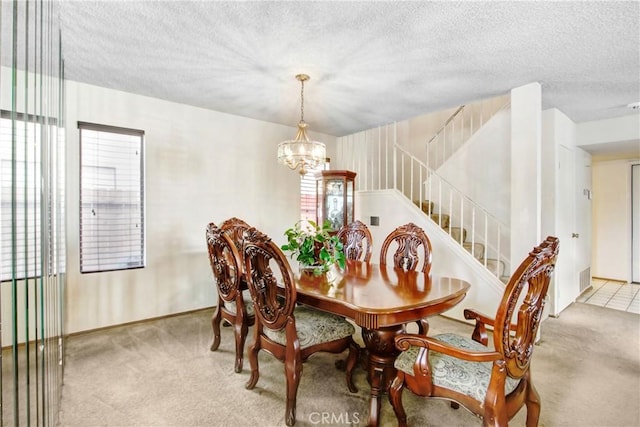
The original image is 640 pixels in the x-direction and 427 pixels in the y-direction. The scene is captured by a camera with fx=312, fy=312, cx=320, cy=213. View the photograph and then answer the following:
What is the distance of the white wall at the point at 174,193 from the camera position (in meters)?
3.06

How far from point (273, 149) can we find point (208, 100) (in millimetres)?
1144

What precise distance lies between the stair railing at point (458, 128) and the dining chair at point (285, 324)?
3351mm

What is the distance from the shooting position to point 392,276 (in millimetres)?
2312

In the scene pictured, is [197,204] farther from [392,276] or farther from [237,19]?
[392,276]

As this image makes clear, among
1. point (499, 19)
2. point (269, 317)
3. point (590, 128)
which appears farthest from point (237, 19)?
point (590, 128)

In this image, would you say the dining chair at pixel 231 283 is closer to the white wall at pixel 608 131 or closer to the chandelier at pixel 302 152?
the chandelier at pixel 302 152

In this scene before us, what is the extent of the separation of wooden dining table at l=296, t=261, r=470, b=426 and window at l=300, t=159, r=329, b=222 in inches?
105

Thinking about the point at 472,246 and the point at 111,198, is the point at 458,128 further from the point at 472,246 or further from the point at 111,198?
the point at 111,198

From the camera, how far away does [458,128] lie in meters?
Answer: 4.90

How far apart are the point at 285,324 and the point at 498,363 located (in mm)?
1054

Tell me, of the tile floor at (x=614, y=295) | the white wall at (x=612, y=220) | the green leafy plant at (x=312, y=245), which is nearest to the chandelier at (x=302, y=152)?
the green leafy plant at (x=312, y=245)

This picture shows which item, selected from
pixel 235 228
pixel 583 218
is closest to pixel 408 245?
pixel 235 228

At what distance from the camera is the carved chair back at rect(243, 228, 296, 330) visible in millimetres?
1696

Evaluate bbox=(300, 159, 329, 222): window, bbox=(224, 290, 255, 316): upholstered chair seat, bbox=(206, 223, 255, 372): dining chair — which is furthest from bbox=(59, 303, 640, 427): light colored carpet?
bbox=(300, 159, 329, 222): window
